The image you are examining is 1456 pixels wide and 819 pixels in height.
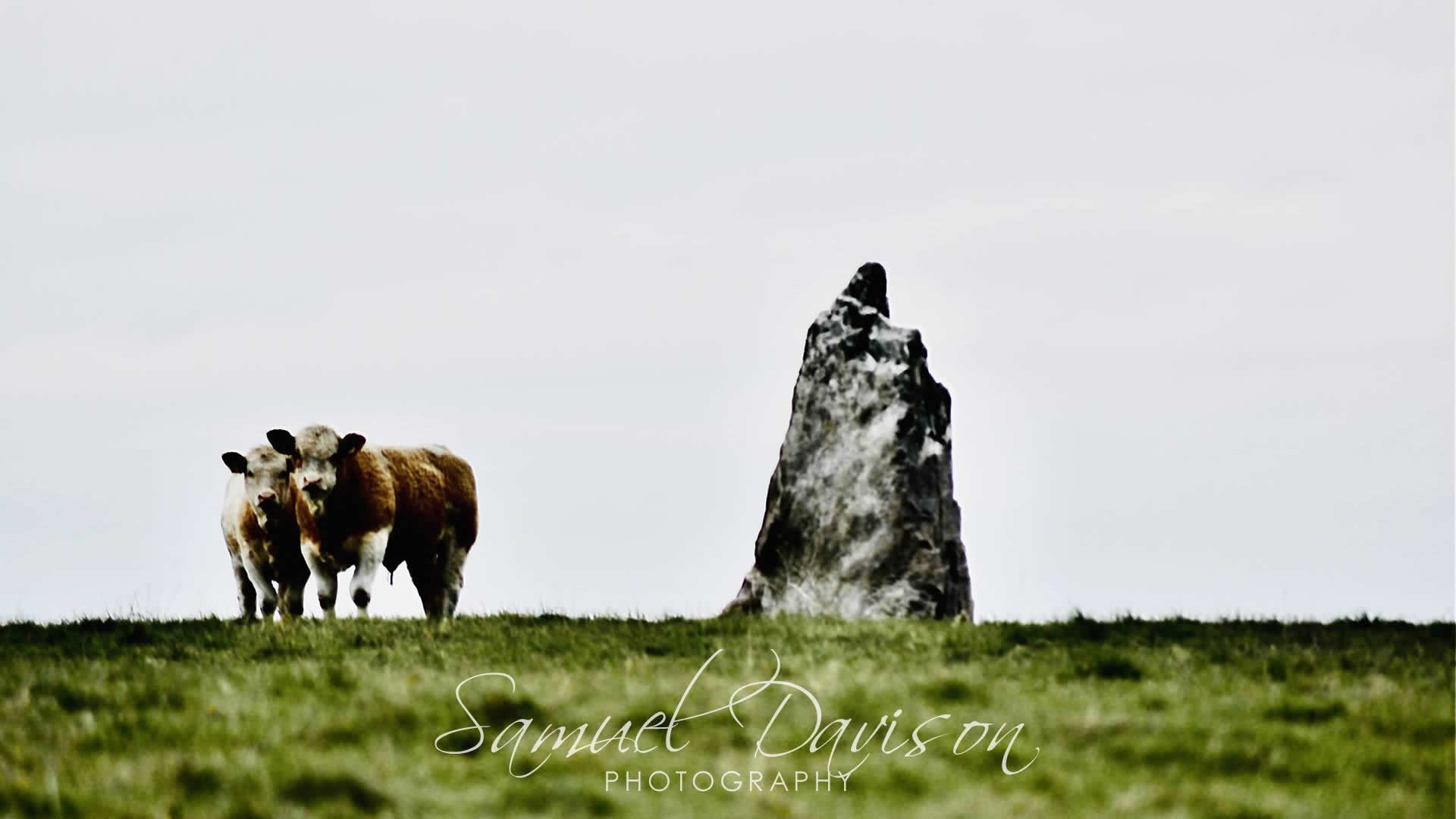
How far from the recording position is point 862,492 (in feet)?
59.5

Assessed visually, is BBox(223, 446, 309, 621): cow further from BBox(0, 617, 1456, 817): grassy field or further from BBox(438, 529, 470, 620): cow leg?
BBox(0, 617, 1456, 817): grassy field

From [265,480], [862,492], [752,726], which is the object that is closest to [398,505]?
[265,480]

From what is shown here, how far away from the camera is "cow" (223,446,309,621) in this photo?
65.3ft

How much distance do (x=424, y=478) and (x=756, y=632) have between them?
8.39 meters

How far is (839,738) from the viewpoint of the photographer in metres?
10.9

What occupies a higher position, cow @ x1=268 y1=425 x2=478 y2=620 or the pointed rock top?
the pointed rock top

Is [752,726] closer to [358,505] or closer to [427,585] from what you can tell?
[358,505]

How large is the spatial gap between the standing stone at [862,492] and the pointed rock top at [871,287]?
1.59 feet

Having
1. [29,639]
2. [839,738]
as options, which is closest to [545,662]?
[839,738]

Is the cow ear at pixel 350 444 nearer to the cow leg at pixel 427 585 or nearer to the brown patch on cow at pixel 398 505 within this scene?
the brown patch on cow at pixel 398 505

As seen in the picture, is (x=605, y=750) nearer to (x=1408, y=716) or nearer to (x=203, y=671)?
(x=203, y=671)

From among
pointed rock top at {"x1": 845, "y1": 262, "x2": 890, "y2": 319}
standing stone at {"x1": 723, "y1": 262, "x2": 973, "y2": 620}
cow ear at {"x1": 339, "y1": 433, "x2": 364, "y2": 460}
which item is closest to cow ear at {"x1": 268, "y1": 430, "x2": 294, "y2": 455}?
cow ear at {"x1": 339, "y1": 433, "x2": 364, "y2": 460}

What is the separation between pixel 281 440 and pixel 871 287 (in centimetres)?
757

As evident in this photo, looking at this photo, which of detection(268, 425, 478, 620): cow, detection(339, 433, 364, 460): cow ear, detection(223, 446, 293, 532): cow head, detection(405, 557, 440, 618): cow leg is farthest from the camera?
detection(405, 557, 440, 618): cow leg
